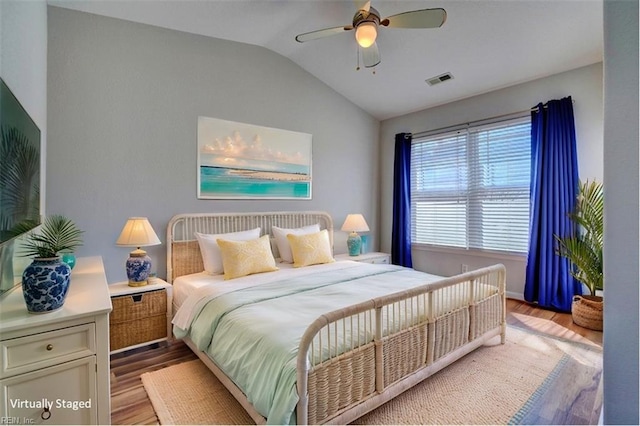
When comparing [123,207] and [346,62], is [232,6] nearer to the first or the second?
[346,62]

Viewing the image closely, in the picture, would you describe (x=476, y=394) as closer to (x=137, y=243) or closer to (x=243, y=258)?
(x=243, y=258)

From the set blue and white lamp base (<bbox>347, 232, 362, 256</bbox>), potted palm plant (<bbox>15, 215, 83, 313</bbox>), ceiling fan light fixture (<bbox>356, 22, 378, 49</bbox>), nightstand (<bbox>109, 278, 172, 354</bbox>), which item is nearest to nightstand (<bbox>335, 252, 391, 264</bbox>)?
blue and white lamp base (<bbox>347, 232, 362, 256</bbox>)

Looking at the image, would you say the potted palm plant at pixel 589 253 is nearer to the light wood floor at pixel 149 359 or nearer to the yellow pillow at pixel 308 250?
the light wood floor at pixel 149 359

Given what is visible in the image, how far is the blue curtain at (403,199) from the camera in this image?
4.91m

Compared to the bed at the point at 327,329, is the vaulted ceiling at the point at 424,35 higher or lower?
higher

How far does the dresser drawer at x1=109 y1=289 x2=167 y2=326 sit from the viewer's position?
2.54 meters

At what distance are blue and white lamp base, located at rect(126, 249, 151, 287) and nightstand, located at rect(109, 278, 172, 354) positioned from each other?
7cm

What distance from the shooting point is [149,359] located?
257 cm

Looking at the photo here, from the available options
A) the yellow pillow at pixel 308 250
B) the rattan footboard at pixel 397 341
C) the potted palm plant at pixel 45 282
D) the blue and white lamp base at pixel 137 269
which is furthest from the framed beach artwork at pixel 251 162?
the rattan footboard at pixel 397 341

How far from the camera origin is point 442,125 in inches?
179

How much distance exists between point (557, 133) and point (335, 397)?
3.72 meters

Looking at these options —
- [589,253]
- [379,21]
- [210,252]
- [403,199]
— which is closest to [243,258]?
[210,252]

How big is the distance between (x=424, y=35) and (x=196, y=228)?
10.6ft

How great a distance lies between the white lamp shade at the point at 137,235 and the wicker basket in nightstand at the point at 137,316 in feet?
1.30
